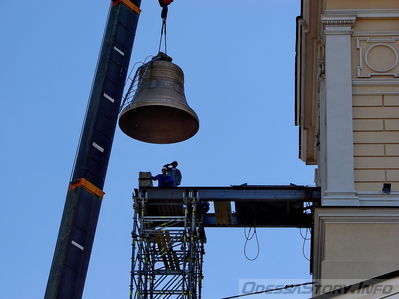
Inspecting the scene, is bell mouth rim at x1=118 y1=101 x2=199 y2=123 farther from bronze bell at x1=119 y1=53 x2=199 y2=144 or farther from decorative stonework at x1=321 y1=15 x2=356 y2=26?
decorative stonework at x1=321 y1=15 x2=356 y2=26

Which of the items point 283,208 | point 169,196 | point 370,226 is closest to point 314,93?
point 283,208

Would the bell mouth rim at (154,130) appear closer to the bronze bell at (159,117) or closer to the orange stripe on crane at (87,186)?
the bronze bell at (159,117)

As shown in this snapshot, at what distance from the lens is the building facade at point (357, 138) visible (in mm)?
18875

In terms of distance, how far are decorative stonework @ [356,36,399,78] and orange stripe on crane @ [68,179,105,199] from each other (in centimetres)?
539

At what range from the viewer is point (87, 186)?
19.8 meters

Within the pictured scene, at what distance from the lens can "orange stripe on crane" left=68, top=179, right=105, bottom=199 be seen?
65.0 feet

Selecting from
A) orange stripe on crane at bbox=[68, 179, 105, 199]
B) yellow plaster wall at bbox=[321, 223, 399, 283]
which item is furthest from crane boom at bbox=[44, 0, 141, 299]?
yellow plaster wall at bbox=[321, 223, 399, 283]

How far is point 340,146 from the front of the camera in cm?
1989

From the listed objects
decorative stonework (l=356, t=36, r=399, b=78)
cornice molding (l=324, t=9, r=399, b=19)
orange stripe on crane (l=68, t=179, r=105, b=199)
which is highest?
cornice molding (l=324, t=9, r=399, b=19)

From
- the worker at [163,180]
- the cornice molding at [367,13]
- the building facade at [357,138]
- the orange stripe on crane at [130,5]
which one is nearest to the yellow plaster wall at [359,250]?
the building facade at [357,138]

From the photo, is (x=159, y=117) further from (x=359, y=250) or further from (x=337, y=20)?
(x=359, y=250)

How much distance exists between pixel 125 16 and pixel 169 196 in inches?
154

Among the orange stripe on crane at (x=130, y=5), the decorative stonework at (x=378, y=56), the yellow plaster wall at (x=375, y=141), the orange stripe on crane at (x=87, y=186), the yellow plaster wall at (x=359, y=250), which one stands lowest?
the yellow plaster wall at (x=359, y=250)

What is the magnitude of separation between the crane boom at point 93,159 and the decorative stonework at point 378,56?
478 cm
